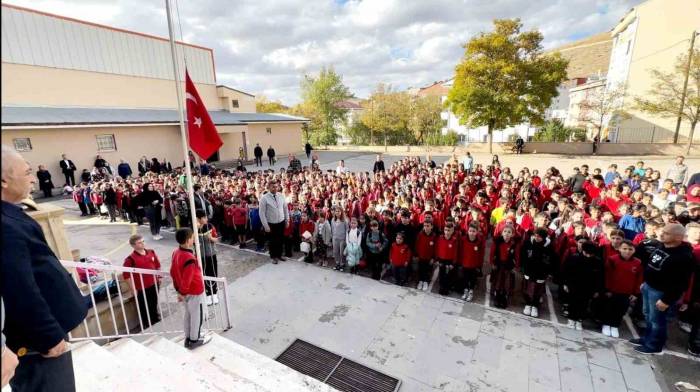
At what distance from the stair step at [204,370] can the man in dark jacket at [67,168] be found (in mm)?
16703

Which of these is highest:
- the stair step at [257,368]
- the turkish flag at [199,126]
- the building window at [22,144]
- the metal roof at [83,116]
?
the metal roof at [83,116]

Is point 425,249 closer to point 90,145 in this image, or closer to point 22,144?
point 22,144

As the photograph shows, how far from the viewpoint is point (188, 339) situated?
407cm

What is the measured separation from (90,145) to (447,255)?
1933cm

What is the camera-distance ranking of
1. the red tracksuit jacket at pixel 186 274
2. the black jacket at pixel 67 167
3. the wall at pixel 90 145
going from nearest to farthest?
the red tracksuit jacket at pixel 186 274
the wall at pixel 90 145
the black jacket at pixel 67 167

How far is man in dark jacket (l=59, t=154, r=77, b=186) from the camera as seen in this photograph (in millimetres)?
15844

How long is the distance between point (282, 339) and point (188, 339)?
1.38 m

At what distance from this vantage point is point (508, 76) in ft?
73.8

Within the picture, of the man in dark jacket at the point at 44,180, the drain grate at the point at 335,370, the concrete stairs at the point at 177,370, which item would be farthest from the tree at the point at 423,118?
the concrete stairs at the point at 177,370

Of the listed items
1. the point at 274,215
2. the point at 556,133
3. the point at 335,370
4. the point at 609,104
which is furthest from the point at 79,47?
the point at 609,104

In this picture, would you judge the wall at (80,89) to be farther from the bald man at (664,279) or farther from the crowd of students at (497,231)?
the bald man at (664,279)

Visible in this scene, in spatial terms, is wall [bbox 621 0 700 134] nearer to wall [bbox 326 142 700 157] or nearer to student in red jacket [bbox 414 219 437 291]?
wall [bbox 326 142 700 157]

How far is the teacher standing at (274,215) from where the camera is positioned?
23.6 ft

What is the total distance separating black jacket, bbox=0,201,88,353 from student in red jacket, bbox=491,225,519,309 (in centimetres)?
573
